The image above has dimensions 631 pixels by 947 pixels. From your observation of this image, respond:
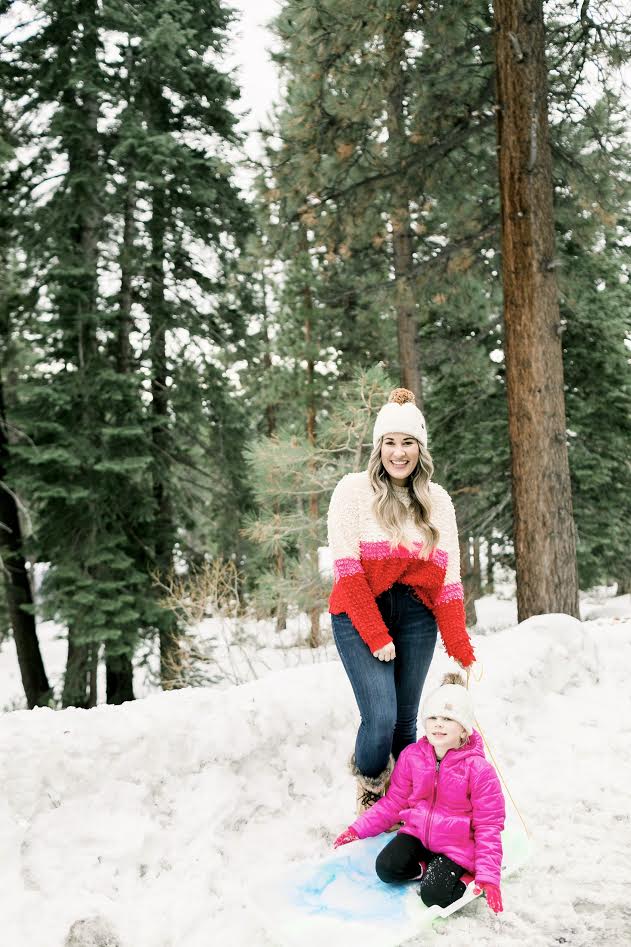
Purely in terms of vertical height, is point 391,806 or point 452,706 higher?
point 452,706

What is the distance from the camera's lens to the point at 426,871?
2.82m

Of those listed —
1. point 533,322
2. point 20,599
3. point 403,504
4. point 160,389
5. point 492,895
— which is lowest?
point 20,599

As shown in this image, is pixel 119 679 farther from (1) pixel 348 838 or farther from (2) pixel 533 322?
(1) pixel 348 838

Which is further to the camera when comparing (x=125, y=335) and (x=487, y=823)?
(x=125, y=335)

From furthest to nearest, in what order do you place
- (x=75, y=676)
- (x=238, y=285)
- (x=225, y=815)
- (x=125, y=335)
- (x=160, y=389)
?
(x=238, y=285)
(x=160, y=389)
(x=125, y=335)
(x=75, y=676)
(x=225, y=815)

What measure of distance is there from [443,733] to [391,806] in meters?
0.42

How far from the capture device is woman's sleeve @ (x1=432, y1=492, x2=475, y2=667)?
332 centimetres

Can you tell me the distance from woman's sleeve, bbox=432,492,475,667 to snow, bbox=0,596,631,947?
10.0 inches

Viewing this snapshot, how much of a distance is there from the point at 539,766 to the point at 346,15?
711 centimetres

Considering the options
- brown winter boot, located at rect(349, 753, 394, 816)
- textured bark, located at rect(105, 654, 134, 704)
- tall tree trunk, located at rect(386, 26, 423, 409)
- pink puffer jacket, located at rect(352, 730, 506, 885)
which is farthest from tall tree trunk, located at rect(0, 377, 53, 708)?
pink puffer jacket, located at rect(352, 730, 506, 885)

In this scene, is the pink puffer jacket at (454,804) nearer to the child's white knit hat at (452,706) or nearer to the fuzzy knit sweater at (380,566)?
the child's white knit hat at (452,706)

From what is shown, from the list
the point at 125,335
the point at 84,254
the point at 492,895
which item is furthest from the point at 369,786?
the point at 84,254

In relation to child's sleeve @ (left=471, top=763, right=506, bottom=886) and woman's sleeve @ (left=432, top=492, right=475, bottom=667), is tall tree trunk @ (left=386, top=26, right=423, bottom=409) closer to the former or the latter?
woman's sleeve @ (left=432, top=492, right=475, bottom=667)

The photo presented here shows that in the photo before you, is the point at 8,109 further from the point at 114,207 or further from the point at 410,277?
the point at 410,277
